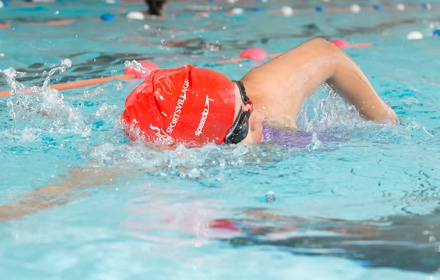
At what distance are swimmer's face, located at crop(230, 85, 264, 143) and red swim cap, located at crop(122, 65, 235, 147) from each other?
0.10 ft

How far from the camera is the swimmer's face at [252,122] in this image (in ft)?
8.33

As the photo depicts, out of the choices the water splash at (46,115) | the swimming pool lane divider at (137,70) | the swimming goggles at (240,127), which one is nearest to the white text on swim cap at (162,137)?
the swimming goggles at (240,127)

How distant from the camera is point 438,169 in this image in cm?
265

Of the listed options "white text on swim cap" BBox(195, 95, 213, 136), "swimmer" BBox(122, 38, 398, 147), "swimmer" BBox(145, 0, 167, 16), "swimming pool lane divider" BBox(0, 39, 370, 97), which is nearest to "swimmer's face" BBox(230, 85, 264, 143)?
"swimmer" BBox(122, 38, 398, 147)

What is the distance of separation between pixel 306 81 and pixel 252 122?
565 millimetres

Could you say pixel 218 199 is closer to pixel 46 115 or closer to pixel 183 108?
pixel 183 108

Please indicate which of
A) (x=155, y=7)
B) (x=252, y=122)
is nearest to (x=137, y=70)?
(x=252, y=122)

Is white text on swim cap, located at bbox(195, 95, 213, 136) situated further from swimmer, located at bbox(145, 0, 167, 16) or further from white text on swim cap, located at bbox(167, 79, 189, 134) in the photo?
swimmer, located at bbox(145, 0, 167, 16)

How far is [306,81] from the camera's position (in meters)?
Result: 3.08

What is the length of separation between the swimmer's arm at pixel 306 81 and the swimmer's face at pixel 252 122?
0.62ft

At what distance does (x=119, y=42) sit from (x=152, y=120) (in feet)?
13.4

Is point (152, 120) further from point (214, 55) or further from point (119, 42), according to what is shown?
point (119, 42)

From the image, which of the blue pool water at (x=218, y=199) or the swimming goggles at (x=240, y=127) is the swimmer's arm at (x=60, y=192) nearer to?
the blue pool water at (x=218, y=199)

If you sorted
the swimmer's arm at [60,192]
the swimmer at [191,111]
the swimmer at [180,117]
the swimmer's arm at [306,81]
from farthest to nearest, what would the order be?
the swimmer's arm at [306,81] → the swimmer at [191,111] → the swimmer at [180,117] → the swimmer's arm at [60,192]
